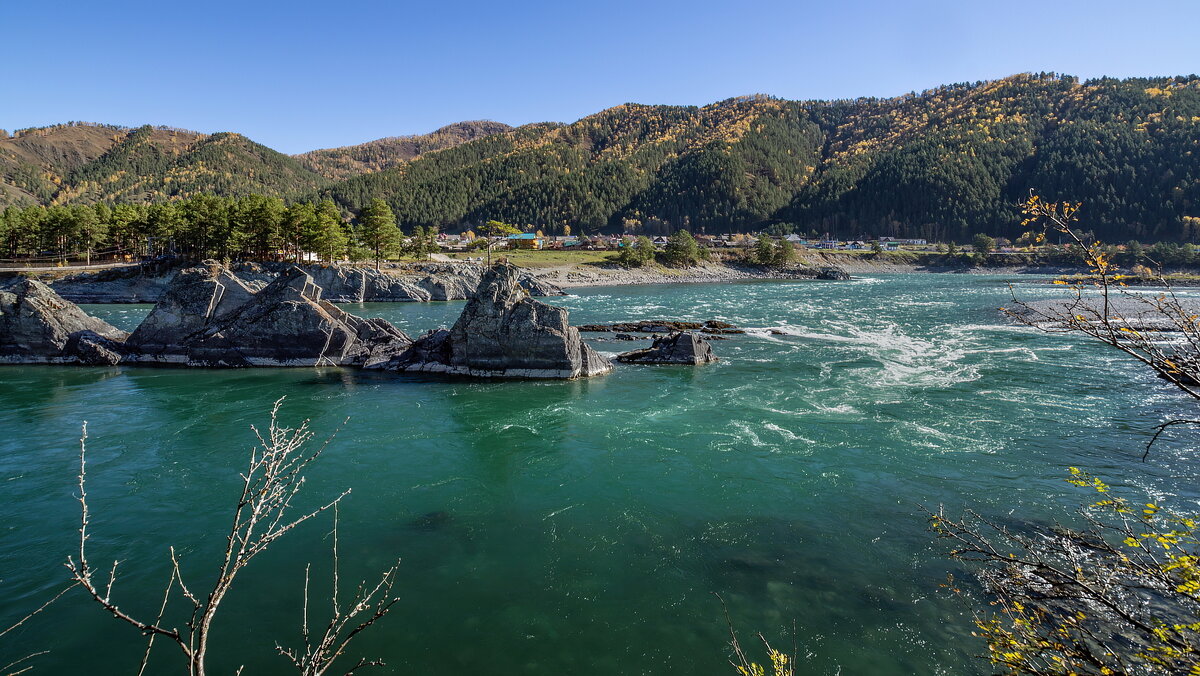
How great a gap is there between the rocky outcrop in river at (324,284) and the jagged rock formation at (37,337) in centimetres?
3835

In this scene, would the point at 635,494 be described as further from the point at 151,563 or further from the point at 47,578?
the point at 47,578

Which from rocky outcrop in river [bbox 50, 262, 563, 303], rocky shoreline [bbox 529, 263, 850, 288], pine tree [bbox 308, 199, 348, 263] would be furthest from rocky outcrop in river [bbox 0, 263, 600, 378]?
rocky shoreline [bbox 529, 263, 850, 288]

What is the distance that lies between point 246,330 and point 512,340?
17.1 meters

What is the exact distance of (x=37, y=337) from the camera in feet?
118

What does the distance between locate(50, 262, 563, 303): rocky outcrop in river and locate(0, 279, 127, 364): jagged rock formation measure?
38.4 meters

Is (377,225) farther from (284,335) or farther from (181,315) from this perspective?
(284,335)

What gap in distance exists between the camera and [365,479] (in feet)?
61.6

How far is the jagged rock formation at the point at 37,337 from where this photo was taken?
35719 millimetres

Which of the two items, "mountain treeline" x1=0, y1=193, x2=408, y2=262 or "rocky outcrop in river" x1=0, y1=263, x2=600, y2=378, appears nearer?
"rocky outcrop in river" x1=0, y1=263, x2=600, y2=378

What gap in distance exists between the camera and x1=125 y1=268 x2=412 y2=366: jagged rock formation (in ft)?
118

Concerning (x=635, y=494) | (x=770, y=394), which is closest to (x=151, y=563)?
(x=635, y=494)

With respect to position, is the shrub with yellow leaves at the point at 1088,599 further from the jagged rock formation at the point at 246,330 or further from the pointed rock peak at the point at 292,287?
the pointed rock peak at the point at 292,287

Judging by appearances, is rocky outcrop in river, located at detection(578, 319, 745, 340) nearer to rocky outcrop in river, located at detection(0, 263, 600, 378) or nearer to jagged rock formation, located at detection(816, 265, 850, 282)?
rocky outcrop in river, located at detection(0, 263, 600, 378)

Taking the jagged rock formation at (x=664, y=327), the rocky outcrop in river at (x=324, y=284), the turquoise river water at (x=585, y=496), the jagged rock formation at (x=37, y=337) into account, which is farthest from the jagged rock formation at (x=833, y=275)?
the jagged rock formation at (x=37, y=337)
